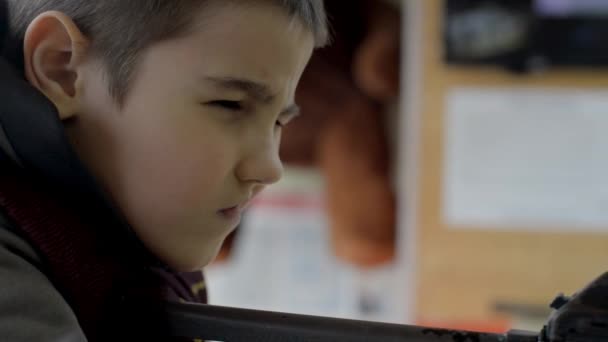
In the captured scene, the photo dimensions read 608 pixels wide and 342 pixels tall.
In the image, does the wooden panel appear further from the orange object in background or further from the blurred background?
the orange object in background

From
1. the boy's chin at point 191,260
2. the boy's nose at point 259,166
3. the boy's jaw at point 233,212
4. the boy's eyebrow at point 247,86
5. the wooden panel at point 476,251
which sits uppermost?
the boy's eyebrow at point 247,86

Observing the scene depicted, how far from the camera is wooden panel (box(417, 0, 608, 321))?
116 cm

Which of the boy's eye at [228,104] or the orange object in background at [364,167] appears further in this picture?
the orange object in background at [364,167]

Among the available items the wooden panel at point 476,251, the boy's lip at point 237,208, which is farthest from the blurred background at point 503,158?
the boy's lip at point 237,208

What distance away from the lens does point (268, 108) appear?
0.47 m

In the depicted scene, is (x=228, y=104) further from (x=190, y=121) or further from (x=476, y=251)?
(x=476, y=251)

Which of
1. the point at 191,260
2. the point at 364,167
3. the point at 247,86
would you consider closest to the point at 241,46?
the point at 247,86

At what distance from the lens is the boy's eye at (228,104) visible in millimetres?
447

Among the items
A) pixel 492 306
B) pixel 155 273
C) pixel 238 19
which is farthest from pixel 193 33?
pixel 492 306

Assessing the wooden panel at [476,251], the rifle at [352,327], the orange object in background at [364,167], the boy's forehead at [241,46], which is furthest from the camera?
the orange object in background at [364,167]

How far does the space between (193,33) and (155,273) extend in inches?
6.0

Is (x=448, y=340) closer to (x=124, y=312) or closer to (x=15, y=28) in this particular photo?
(x=124, y=312)

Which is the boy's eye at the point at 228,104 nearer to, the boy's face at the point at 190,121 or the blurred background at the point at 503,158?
the boy's face at the point at 190,121

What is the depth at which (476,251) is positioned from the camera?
117cm
